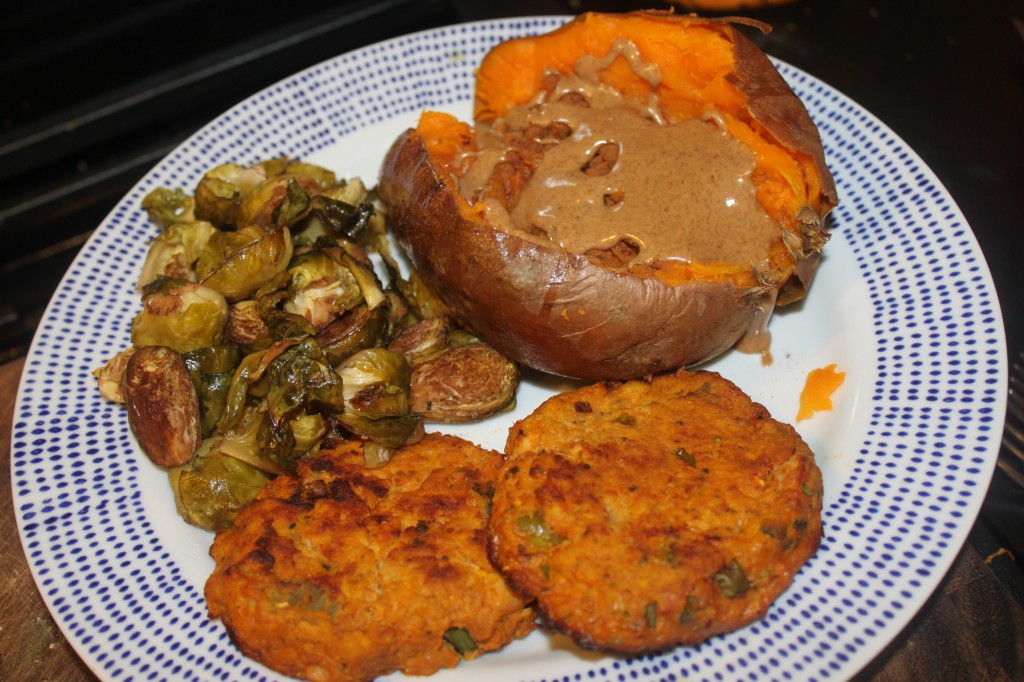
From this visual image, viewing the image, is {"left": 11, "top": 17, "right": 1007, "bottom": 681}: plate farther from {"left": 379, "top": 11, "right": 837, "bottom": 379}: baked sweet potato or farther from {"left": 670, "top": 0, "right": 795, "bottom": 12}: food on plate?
{"left": 670, "top": 0, "right": 795, "bottom": 12}: food on plate

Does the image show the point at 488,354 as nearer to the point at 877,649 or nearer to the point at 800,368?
the point at 800,368

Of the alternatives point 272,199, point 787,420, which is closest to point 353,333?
point 272,199

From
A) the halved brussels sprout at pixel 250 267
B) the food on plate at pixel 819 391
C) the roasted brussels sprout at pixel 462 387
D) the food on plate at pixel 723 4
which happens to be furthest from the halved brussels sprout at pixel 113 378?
the food on plate at pixel 723 4

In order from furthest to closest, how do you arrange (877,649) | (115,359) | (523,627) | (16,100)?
(16,100) → (115,359) → (523,627) → (877,649)

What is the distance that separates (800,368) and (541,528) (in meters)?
1.20

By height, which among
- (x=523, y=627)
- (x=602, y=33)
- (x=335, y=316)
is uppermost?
(x=602, y=33)

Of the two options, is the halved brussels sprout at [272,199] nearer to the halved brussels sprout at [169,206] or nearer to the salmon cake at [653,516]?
the halved brussels sprout at [169,206]

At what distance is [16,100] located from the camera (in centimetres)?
438

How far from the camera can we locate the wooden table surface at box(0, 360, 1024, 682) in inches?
99.0

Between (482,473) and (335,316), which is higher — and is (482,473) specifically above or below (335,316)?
below

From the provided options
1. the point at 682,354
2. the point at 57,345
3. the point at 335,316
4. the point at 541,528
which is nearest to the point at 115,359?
the point at 57,345

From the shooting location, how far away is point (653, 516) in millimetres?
2338

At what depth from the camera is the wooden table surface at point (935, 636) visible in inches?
99.0

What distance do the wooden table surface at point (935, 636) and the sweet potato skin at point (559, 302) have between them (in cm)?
101
